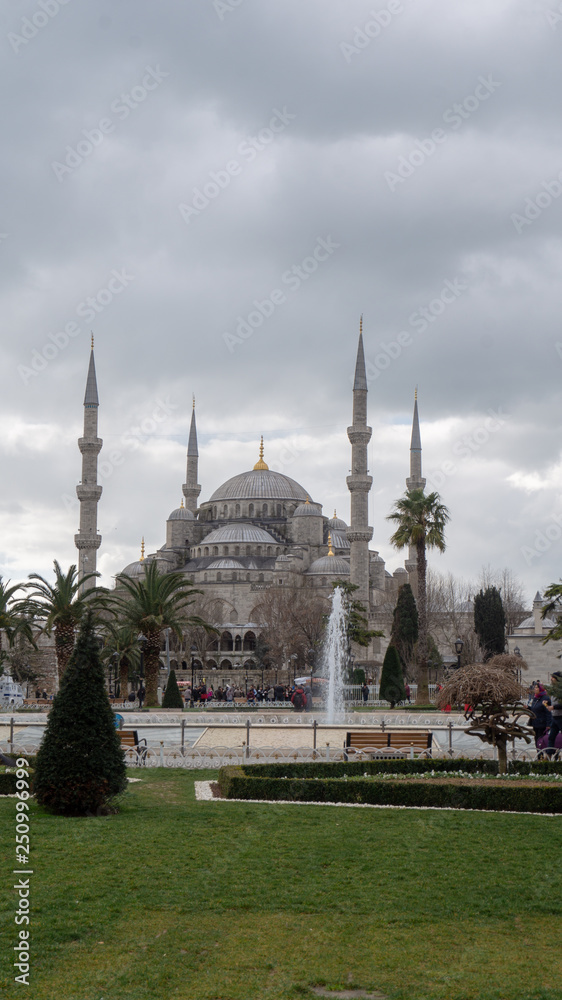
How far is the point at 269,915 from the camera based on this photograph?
6023 mm

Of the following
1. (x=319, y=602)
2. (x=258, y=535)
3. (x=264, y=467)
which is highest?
(x=264, y=467)

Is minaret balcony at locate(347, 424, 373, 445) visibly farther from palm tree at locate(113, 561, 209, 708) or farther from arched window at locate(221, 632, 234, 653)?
palm tree at locate(113, 561, 209, 708)

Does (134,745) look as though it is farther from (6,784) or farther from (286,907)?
(286,907)

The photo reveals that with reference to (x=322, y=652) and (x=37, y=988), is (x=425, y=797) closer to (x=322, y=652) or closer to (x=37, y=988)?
(x=37, y=988)

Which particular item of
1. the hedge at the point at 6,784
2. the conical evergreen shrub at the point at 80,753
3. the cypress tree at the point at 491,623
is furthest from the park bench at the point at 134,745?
the cypress tree at the point at 491,623

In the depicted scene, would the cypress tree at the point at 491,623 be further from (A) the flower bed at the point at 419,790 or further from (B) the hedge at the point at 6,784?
(B) the hedge at the point at 6,784

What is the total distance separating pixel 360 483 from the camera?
162 feet

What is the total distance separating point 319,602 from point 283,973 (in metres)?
50.8

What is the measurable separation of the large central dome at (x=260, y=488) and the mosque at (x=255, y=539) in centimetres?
8

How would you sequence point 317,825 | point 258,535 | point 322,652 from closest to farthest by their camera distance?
point 317,825 < point 322,652 < point 258,535

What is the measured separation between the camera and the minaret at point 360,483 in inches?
1911

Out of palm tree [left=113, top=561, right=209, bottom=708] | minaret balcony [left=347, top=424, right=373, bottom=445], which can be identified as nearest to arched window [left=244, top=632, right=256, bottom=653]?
minaret balcony [left=347, top=424, right=373, bottom=445]

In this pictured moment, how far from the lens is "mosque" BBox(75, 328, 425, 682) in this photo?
49.6 m

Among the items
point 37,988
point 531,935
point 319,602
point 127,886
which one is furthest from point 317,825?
point 319,602
